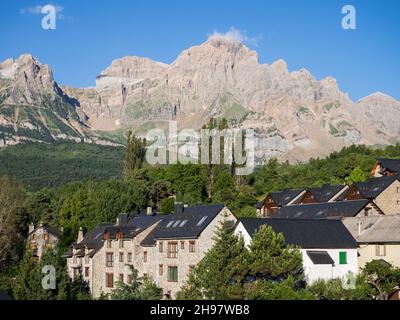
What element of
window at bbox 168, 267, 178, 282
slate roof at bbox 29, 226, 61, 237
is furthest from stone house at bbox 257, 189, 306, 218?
window at bbox 168, 267, 178, 282

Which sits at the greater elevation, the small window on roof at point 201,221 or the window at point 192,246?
the small window on roof at point 201,221

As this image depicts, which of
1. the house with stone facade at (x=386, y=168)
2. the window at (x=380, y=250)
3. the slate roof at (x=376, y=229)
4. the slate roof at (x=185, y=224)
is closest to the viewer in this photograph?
the window at (x=380, y=250)

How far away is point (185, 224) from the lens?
50.5m

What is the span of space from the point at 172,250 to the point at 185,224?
2211mm

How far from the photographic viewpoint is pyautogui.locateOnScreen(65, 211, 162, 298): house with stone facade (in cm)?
5447

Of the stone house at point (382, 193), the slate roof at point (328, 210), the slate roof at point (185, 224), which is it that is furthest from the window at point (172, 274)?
the stone house at point (382, 193)

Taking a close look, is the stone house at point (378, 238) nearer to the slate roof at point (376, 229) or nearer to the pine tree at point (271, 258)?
the slate roof at point (376, 229)

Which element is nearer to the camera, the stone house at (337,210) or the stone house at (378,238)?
the stone house at (378,238)

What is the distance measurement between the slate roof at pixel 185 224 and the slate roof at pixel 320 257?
26.0ft

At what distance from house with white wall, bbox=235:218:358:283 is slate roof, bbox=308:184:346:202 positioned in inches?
967

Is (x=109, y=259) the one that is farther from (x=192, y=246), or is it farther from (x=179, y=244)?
(x=192, y=246)

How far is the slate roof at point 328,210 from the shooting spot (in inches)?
2244

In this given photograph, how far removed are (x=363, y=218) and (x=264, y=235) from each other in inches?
543
